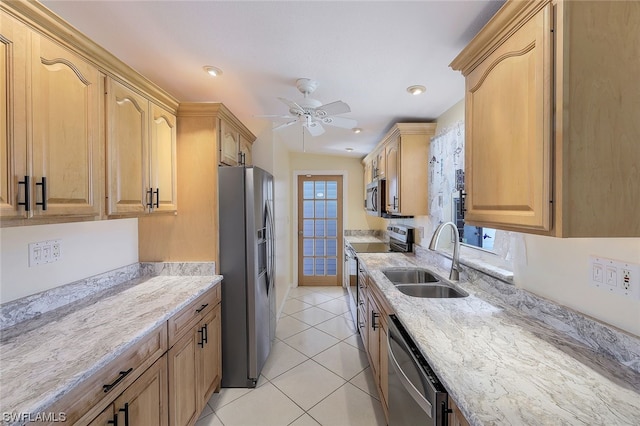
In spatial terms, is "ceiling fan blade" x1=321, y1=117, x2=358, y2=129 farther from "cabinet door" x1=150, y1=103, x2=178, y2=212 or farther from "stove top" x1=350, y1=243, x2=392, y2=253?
"stove top" x1=350, y1=243, x2=392, y2=253

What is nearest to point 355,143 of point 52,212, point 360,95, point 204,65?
point 360,95

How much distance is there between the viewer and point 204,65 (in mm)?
1774

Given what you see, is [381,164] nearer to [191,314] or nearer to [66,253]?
[191,314]

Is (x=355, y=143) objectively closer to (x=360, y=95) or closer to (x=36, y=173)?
(x=360, y=95)

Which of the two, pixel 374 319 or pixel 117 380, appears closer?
pixel 117 380

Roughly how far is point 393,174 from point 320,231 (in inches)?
89.4

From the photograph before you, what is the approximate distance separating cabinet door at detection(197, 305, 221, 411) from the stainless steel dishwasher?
48.4 inches

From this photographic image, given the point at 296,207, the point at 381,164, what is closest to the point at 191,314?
the point at 381,164

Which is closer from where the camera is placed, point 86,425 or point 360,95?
point 86,425

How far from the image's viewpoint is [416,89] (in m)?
2.03

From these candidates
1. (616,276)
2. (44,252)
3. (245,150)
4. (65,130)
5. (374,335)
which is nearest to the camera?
(616,276)

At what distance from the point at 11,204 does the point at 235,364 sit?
1.79 m

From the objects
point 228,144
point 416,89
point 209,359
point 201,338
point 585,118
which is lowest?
→ point 209,359

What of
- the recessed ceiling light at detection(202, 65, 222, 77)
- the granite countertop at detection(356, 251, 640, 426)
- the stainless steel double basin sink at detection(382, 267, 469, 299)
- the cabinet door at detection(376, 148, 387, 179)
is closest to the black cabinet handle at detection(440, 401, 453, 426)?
the granite countertop at detection(356, 251, 640, 426)
